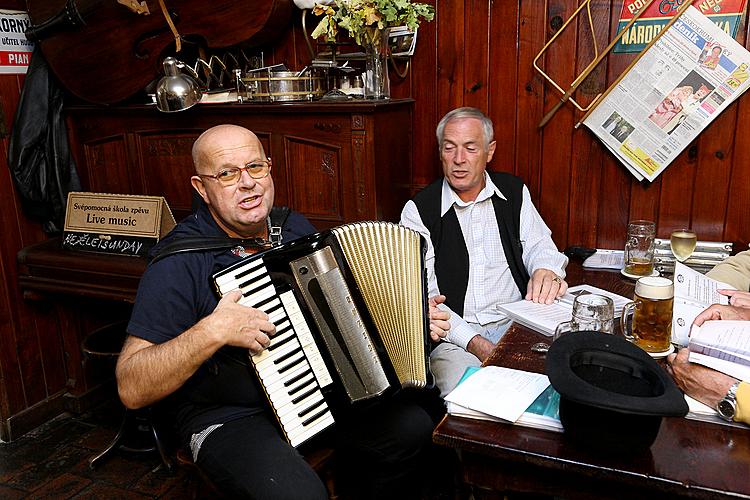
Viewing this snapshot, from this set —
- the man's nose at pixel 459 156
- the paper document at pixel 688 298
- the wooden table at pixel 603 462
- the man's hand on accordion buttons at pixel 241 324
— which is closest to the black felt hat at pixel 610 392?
the wooden table at pixel 603 462

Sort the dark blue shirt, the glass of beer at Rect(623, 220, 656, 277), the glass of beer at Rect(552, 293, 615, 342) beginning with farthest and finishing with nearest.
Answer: the glass of beer at Rect(623, 220, 656, 277) → the dark blue shirt → the glass of beer at Rect(552, 293, 615, 342)

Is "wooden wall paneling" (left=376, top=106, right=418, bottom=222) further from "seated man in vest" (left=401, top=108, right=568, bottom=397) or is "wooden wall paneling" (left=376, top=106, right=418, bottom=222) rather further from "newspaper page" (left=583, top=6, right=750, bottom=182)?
"newspaper page" (left=583, top=6, right=750, bottom=182)

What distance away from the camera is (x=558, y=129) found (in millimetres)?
2604

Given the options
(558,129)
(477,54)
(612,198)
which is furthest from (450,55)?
(612,198)

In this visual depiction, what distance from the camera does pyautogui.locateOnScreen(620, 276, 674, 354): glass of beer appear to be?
1.47 meters

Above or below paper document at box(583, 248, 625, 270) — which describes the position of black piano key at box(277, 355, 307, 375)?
below

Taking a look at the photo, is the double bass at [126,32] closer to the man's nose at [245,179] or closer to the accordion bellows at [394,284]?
the man's nose at [245,179]

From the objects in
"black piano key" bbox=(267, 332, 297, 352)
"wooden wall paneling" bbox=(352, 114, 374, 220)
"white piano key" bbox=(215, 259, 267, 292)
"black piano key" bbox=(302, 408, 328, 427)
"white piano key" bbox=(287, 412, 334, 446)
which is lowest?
"white piano key" bbox=(287, 412, 334, 446)

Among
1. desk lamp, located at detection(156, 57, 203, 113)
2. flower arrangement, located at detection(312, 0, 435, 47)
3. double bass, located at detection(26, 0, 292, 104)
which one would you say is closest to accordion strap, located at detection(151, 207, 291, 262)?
desk lamp, located at detection(156, 57, 203, 113)

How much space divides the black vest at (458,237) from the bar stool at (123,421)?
1375 mm

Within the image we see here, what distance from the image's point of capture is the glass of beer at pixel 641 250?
220cm

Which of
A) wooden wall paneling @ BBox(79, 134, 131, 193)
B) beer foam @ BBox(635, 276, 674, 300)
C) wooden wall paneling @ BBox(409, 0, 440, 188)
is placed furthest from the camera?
wooden wall paneling @ BBox(79, 134, 131, 193)

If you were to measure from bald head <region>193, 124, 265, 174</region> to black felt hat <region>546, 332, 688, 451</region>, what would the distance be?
3.81 ft

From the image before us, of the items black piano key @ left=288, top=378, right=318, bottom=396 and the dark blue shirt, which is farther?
the dark blue shirt
